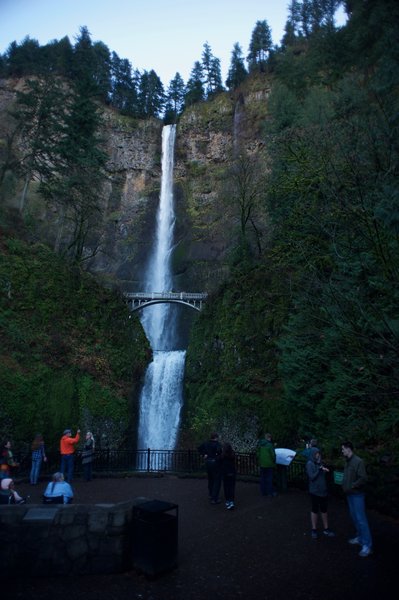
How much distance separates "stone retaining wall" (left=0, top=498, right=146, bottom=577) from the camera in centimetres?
664

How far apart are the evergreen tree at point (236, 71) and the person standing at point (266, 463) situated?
66698mm

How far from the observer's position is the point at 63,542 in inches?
264

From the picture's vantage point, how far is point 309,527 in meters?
8.98

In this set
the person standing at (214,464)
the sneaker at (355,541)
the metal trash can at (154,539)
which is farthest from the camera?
the person standing at (214,464)

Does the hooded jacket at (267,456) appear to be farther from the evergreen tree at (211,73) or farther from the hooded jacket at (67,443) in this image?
the evergreen tree at (211,73)

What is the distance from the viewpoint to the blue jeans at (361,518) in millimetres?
7246

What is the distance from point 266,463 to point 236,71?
73.1m

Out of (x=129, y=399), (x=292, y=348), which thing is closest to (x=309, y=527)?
(x=292, y=348)

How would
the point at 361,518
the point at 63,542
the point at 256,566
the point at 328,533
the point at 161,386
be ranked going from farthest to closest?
the point at 161,386
the point at 328,533
the point at 361,518
the point at 256,566
the point at 63,542

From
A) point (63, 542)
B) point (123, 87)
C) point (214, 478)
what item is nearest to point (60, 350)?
point (214, 478)

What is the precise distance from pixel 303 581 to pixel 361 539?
1609mm

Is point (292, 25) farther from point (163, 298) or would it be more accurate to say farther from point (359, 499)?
point (359, 499)

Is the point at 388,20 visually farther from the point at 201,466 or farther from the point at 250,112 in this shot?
the point at 250,112

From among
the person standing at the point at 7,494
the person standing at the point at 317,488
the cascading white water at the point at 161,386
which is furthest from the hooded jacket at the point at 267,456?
the cascading white water at the point at 161,386
